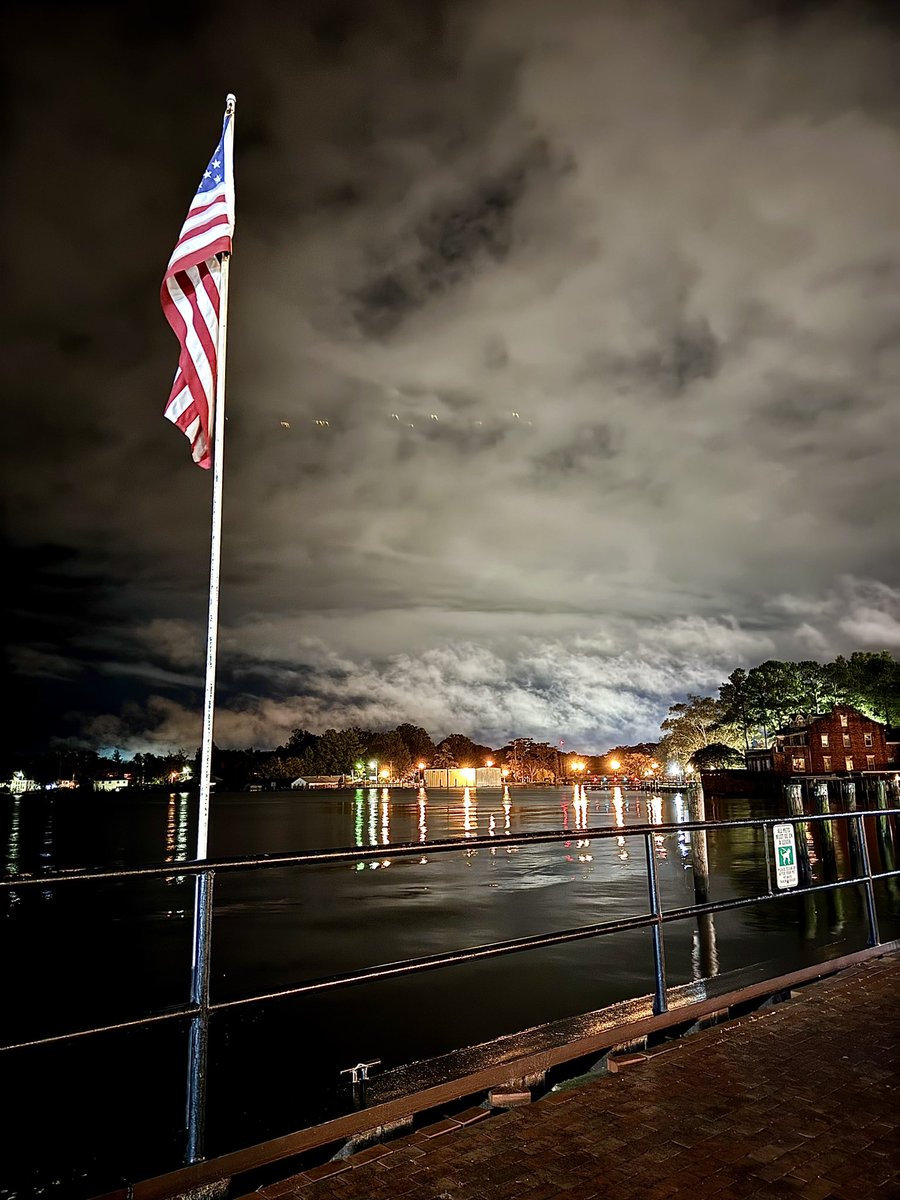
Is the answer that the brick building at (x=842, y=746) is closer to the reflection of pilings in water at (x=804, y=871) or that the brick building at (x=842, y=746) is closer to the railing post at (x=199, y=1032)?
the reflection of pilings in water at (x=804, y=871)

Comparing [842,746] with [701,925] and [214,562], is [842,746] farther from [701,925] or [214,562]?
[214,562]

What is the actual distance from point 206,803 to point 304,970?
10643mm

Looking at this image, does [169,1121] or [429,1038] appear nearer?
[169,1121]

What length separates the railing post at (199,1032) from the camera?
10.8ft

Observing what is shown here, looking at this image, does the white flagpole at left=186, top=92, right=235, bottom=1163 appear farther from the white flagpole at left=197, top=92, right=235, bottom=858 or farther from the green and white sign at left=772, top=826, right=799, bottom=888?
the green and white sign at left=772, top=826, right=799, bottom=888

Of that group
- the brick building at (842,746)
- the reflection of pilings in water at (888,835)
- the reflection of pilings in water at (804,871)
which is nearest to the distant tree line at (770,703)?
the brick building at (842,746)

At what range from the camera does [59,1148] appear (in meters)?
7.22

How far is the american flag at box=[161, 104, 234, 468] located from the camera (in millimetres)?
6145

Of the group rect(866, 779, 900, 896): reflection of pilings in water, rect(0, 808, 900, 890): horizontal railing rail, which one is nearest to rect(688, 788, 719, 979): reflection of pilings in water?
rect(866, 779, 900, 896): reflection of pilings in water

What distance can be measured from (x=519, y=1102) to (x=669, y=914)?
1.57 m

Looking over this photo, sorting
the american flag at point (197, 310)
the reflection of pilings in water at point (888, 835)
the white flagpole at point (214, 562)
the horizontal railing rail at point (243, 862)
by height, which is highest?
the american flag at point (197, 310)

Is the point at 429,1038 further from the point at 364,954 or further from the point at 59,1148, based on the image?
the point at 364,954

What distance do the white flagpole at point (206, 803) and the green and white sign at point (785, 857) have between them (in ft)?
14.0

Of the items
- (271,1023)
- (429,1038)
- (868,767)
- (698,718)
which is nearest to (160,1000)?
(271,1023)
